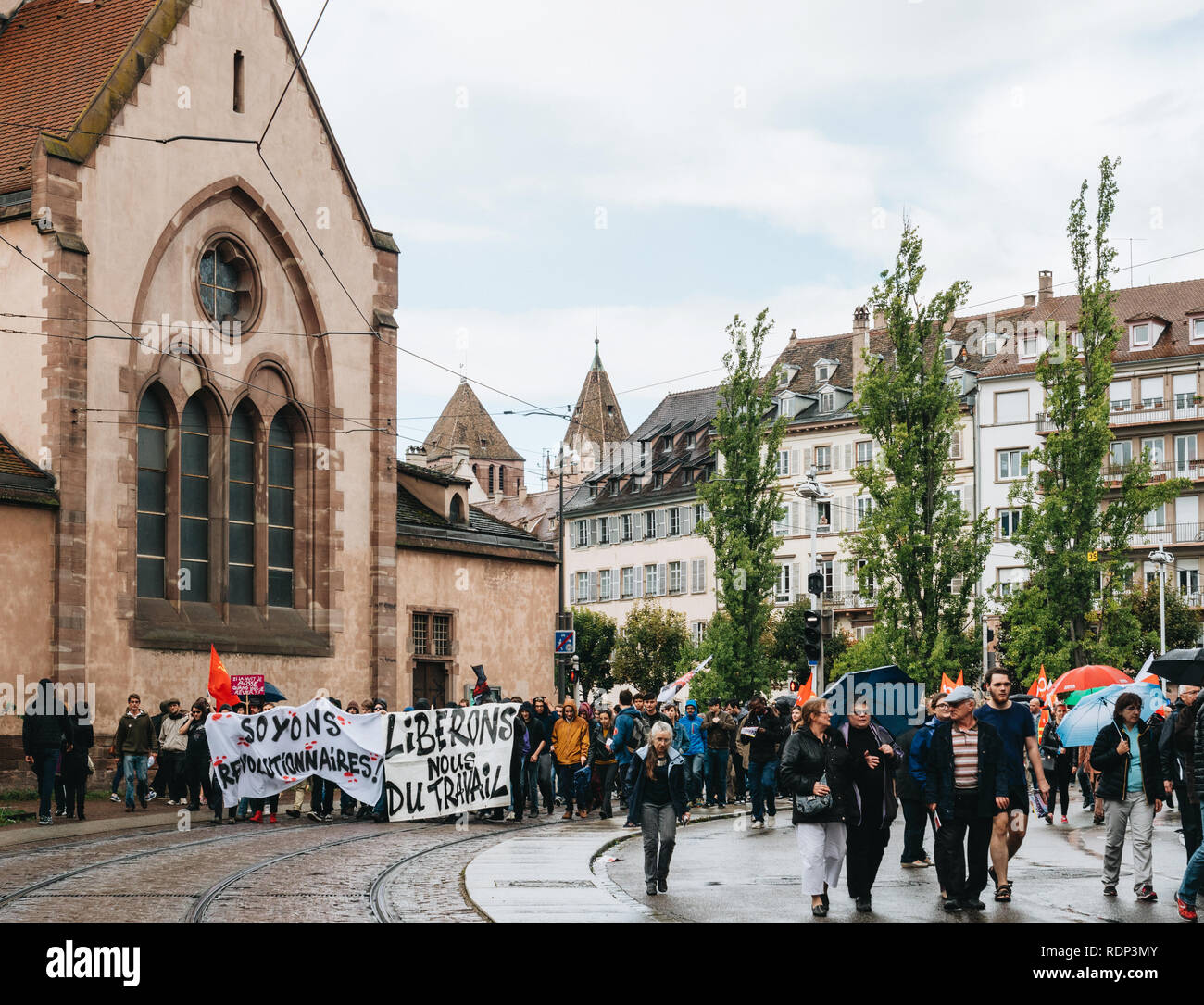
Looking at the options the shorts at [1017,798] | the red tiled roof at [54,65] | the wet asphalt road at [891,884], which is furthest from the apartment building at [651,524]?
the shorts at [1017,798]

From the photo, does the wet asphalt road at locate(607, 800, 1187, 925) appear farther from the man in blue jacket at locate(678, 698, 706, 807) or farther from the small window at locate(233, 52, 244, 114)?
the small window at locate(233, 52, 244, 114)

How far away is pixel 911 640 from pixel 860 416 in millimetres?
5545

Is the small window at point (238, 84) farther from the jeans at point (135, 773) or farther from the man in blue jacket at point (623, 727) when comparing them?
the man in blue jacket at point (623, 727)

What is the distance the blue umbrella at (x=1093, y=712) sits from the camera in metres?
20.6

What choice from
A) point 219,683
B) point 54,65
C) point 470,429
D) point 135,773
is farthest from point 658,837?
point 470,429

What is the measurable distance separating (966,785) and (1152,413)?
206 feet

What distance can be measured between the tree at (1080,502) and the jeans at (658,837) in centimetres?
3049

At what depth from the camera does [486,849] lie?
762 inches

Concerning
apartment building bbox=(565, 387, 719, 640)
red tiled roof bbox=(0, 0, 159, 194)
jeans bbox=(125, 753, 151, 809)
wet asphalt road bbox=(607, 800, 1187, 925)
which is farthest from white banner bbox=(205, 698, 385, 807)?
apartment building bbox=(565, 387, 719, 640)

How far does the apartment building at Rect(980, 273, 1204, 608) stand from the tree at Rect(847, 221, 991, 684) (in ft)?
98.2

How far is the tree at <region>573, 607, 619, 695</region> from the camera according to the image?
84.2m

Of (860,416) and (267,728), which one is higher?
(860,416)
